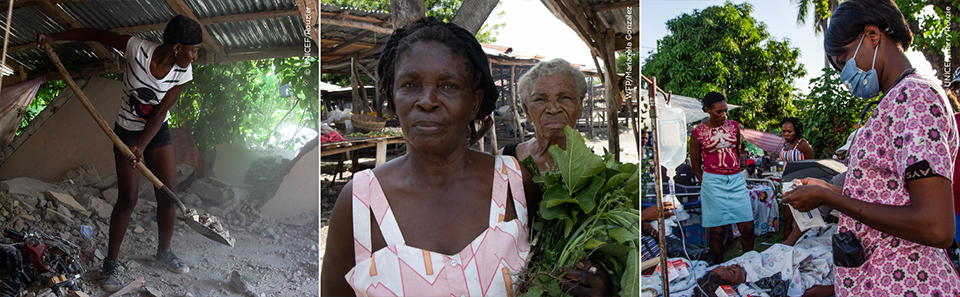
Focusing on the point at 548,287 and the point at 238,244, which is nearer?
the point at 548,287

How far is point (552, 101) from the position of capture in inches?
86.5

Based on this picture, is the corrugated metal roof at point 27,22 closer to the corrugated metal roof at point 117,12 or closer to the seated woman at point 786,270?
the corrugated metal roof at point 117,12

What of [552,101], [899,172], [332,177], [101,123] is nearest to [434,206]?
[552,101]

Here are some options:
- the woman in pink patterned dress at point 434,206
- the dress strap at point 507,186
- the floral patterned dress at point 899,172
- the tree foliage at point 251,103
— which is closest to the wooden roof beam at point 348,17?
the tree foliage at point 251,103

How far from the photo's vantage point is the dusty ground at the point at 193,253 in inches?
128

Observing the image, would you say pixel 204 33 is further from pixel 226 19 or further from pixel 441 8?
pixel 441 8

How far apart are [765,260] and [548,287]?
9.44ft

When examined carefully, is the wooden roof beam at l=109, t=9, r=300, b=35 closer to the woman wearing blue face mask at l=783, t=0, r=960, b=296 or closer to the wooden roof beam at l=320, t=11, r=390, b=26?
the wooden roof beam at l=320, t=11, r=390, b=26

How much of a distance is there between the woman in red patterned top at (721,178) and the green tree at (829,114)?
1387 mm

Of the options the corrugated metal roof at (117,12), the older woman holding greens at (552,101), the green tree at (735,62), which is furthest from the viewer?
the green tree at (735,62)

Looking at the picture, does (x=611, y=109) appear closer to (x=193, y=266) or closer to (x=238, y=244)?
(x=238, y=244)

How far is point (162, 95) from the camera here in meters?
3.14

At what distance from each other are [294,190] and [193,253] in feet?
2.57

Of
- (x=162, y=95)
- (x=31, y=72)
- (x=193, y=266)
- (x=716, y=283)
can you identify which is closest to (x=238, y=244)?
(x=193, y=266)
